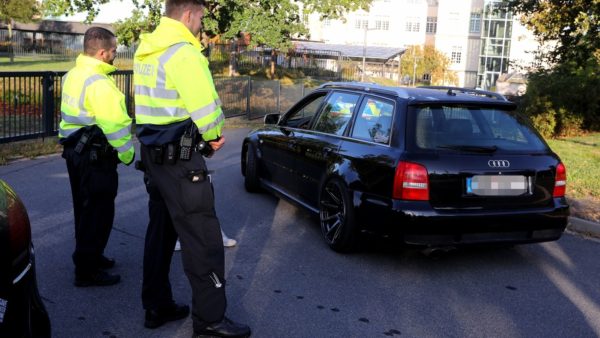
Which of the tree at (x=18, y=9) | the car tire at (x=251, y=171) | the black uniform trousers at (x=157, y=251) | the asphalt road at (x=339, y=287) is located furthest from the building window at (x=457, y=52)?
the black uniform trousers at (x=157, y=251)

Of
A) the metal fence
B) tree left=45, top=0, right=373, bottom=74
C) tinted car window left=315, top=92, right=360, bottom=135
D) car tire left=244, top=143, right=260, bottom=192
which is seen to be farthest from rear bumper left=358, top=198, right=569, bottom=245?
tree left=45, top=0, right=373, bottom=74

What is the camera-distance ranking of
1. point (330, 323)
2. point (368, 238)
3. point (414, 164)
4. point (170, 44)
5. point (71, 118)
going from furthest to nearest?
point (368, 238) < point (414, 164) < point (71, 118) < point (330, 323) < point (170, 44)

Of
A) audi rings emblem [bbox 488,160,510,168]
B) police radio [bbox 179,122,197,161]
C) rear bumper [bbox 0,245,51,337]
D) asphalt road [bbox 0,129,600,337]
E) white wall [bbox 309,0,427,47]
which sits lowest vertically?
asphalt road [bbox 0,129,600,337]

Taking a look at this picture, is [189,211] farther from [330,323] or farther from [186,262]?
[330,323]

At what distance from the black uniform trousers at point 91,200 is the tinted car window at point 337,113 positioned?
241 cm

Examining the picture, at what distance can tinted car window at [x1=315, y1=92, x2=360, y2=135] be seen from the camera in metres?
6.30

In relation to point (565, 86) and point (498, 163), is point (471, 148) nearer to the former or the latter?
point (498, 163)

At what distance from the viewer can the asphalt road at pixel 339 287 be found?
4.25m

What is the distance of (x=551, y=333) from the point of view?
430cm

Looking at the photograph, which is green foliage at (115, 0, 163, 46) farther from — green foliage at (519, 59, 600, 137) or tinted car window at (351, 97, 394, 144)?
tinted car window at (351, 97, 394, 144)

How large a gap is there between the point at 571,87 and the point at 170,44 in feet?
54.1

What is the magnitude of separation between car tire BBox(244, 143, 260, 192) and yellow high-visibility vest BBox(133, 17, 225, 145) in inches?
175

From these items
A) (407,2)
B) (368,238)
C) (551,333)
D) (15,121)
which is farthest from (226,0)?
(407,2)

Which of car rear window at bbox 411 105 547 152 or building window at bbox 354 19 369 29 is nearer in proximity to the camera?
car rear window at bbox 411 105 547 152
